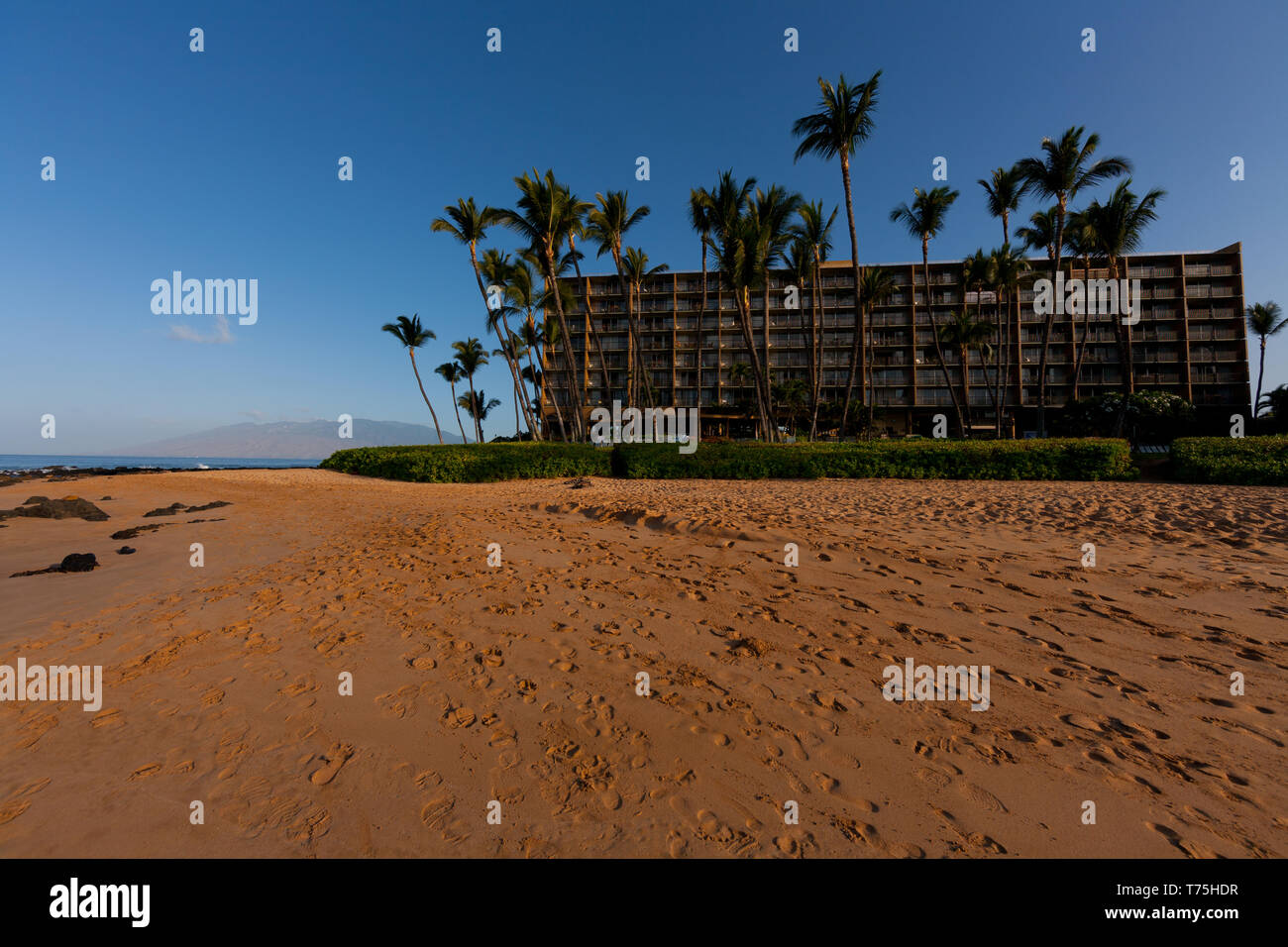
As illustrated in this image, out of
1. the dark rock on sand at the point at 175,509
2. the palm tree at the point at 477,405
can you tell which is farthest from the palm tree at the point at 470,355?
the dark rock on sand at the point at 175,509

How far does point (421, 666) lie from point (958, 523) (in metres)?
8.83

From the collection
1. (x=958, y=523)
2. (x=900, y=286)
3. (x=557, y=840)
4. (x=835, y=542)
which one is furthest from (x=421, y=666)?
(x=900, y=286)

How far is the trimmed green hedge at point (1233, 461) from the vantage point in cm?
1184

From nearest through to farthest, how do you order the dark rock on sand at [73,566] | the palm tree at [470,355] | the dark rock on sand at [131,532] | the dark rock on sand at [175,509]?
1. the dark rock on sand at [73,566]
2. the dark rock on sand at [131,532]
3. the dark rock on sand at [175,509]
4. the palm tree at [470,355]

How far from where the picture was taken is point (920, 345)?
5353 cm

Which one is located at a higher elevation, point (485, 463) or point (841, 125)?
point (841, 125)

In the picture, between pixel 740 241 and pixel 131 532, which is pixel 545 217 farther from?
pixel 131 532

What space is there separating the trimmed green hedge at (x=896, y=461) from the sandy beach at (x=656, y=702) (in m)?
8.32

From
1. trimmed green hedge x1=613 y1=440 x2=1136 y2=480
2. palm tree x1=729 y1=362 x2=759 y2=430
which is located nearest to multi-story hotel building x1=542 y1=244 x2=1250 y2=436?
palm tree x1=729 y1=362 x2=759 y2=430

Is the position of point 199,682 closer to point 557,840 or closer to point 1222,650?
point 557,840

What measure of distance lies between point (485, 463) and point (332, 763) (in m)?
16.5

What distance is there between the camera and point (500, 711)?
3.14m

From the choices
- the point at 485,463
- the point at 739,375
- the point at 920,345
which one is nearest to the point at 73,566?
the point at 485,463

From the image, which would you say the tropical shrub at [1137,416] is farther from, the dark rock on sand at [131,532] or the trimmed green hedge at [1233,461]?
the dark rock on sand at [131,532]
